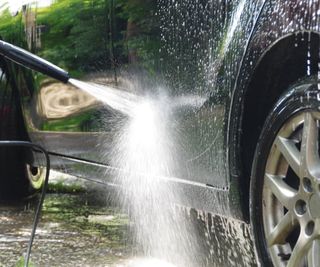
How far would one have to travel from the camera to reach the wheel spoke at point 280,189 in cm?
237

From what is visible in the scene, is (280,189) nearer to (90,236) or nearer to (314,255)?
(314,255)

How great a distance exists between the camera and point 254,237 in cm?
259

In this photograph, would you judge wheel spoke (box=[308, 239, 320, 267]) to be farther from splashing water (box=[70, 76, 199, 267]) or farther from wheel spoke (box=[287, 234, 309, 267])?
splashing water (box=[70, 76, 199, 267])

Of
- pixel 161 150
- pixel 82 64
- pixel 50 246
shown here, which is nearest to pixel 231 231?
pixel 161 150

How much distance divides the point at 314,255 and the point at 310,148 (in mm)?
322

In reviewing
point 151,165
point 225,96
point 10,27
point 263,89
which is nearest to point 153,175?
point 151,165

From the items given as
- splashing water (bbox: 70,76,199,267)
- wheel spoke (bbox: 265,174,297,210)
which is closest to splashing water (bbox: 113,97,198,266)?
splashing water (bbox: 70,76,199,267)

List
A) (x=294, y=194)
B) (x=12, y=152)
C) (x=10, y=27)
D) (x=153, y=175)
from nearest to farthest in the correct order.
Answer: (x=294, y=194)
(x=153, y=175)
(x=10, y=27)
(x=12, y=152)

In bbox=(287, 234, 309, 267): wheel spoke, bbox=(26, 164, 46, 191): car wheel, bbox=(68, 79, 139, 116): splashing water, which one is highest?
bbox=(26, 164, 46, 191): car wheel

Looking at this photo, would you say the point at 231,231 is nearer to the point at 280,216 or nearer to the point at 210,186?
the point at 210,186

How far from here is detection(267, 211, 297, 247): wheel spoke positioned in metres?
2.37

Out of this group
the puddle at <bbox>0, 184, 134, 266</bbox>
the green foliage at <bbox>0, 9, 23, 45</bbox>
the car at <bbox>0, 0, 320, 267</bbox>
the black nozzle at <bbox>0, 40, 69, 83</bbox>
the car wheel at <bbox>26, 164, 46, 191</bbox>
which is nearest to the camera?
the car at <bbox>0, 0, 320, 267</bbox>

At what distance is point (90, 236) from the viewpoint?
4.71 m

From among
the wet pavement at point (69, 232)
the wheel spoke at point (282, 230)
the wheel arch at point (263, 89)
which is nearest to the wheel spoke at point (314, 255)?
the wheel spoke at point (282, 230)
